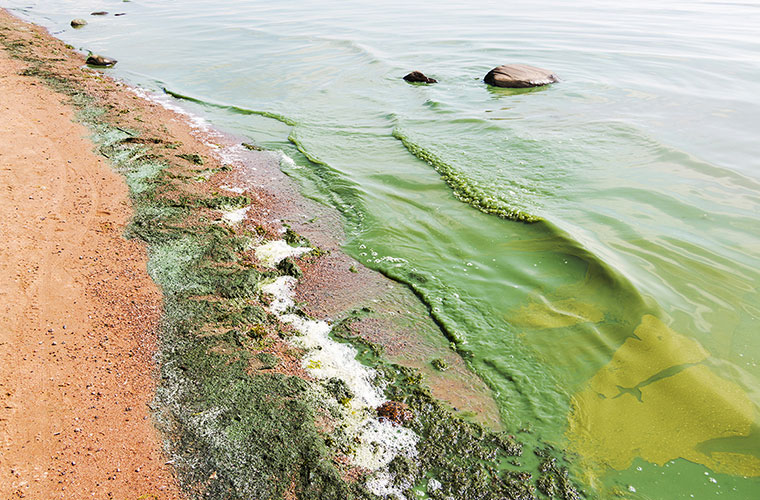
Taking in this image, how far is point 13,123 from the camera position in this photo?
10219 mm

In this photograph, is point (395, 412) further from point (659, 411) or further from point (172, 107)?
point (172, 107)

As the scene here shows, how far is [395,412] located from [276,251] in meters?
3.50

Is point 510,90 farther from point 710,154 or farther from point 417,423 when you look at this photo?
point 417,423

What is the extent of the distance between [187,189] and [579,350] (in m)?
7.21

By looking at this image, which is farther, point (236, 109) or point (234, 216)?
point (236, 109)

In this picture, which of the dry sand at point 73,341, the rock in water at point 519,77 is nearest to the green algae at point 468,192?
the dry sand at point 73,341

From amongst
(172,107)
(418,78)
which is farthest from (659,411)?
(418,78)

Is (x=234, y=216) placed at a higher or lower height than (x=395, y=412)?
higher

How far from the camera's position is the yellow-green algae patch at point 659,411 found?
448cm

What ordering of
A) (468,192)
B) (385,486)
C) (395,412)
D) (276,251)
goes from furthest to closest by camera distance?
(468,192)
(276,251)
(395,412)
(385,486)

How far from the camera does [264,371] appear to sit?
4.95m

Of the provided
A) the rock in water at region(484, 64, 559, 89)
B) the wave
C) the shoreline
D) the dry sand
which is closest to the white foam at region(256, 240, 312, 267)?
the shoreline

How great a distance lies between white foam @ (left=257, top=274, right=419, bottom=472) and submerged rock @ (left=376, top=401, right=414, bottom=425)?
0.06m

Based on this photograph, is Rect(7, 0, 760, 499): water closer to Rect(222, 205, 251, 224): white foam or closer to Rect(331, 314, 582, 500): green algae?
Rect(331, 314, 582, 500): green algae
